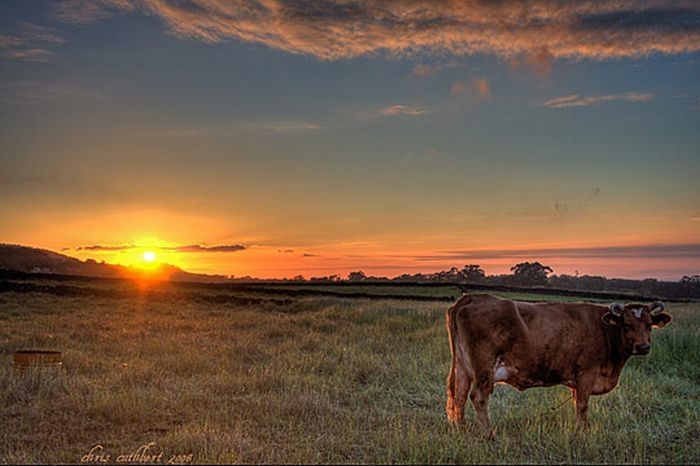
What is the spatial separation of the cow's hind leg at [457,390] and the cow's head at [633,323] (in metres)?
2.44

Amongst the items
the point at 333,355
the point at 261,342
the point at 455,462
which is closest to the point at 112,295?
the point at 261,342

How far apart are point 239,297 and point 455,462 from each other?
31009 millimetres

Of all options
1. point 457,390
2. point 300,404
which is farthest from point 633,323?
point 300,404

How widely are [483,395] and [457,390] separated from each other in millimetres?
518

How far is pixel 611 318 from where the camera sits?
1036 cm

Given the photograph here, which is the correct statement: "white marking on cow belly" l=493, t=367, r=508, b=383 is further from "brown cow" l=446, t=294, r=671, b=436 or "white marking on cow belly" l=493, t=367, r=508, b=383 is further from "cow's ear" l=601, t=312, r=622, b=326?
"cow's ear" l=601, t=312, r=622, b=326

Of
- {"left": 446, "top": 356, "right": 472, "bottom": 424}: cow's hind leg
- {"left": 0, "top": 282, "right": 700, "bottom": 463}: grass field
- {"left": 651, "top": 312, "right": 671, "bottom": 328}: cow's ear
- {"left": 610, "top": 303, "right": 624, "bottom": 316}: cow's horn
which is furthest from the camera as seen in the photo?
{"left": 651, "top": 312, "right": 671, "bottom": 328}: cow's ear

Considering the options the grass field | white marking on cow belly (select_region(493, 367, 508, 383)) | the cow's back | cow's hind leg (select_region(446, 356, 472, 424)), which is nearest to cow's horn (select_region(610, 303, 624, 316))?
the cow's back

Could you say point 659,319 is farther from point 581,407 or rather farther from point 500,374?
point 500,374

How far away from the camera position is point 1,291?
1337 inches

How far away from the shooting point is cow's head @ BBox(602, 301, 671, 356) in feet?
33.6

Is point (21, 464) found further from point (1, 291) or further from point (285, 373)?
point (1, 291)

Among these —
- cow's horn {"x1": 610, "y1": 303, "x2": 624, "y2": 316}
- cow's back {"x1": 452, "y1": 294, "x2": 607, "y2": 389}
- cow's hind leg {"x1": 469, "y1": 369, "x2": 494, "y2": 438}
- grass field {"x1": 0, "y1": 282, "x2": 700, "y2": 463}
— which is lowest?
grass field {"x1": 0, "y1": 282, "x2": 700, "y2": 463}

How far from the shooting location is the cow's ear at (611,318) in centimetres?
1030
